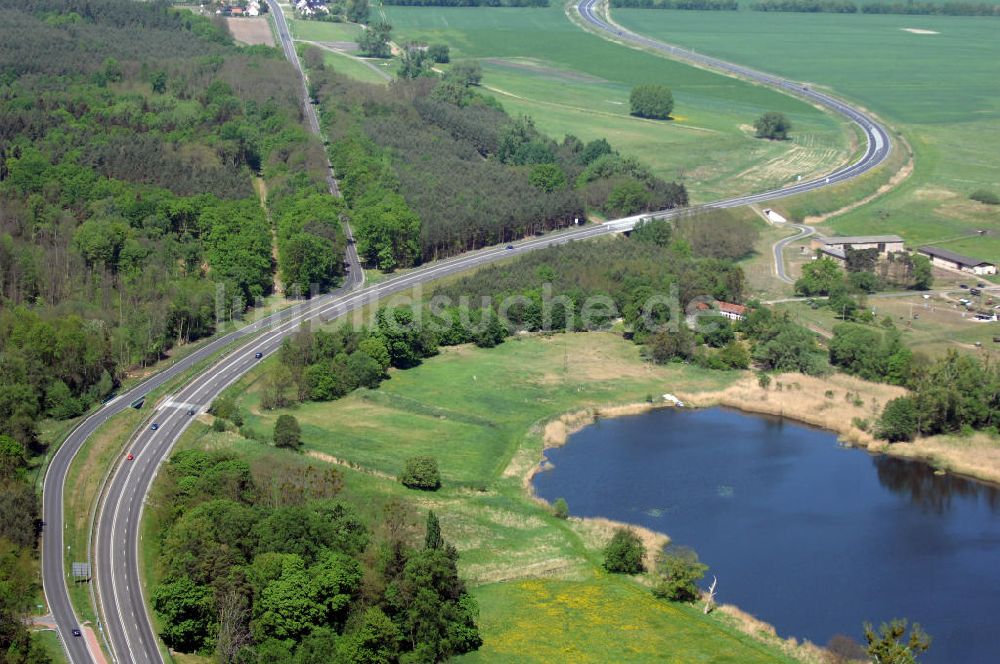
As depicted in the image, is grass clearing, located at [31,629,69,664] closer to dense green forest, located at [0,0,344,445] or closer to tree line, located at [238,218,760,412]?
dense green forest, located at [0,0,344,445]

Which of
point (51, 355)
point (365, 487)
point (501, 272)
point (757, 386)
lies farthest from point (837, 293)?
point (51, 355)

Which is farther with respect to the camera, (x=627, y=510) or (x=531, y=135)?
(x=531, y=135)

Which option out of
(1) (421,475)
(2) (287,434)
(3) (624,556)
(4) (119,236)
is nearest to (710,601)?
(3) (624,556)

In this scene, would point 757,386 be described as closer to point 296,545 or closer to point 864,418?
point 864,418

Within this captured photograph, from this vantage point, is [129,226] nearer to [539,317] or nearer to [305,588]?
[539,317]

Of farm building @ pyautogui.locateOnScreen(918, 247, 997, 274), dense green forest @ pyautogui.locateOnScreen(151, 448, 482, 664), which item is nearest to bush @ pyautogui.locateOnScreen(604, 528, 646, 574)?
dense green forest @ pyautogui.locateOnScreen(151, 448, 482, 664)
